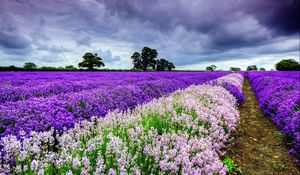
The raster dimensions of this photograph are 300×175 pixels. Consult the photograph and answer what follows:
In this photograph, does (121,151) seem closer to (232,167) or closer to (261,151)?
(232,167)

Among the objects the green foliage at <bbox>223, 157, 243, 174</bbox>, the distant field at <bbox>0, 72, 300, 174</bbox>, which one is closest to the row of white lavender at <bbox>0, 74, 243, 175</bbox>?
the distant field at <bbox>0, 72, 300, 174</bbox>

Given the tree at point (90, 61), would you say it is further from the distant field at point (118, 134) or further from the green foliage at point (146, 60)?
the distant field at point (118, 134)

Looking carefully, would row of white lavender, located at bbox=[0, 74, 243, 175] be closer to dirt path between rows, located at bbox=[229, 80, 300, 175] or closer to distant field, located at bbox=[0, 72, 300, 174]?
distant field, located at bbox=[0, 72, 300, 174]

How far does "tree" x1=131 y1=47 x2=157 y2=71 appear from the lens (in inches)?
2709

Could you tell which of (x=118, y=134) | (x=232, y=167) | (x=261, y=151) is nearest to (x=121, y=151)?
(x=118, y=134)

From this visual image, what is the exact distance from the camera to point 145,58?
69375mm

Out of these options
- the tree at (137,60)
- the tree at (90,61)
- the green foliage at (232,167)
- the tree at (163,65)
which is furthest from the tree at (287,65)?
the green foliage at (232,167)

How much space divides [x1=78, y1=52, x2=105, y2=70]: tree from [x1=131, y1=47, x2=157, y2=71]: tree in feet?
35.3

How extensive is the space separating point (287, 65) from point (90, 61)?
55816mm

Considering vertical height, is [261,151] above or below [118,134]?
below

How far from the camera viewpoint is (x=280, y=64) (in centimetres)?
6291

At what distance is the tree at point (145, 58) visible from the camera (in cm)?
6881

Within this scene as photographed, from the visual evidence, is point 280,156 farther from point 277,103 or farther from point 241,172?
point 277,103

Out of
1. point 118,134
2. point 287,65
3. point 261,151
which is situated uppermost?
point 287,65
